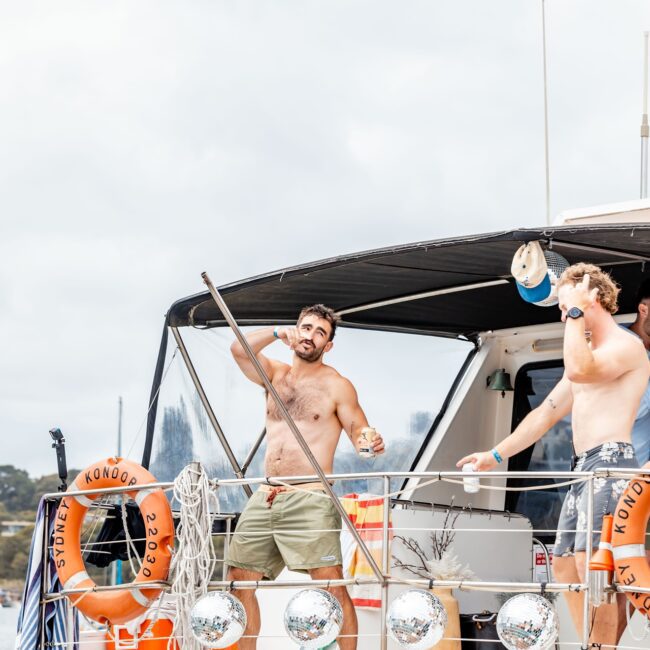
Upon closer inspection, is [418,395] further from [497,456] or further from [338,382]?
[497,456]

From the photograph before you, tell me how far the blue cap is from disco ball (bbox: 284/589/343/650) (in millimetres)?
1759

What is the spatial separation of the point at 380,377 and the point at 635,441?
2.26m

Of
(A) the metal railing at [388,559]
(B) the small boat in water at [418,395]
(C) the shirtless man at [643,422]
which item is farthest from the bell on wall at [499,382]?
(A) the metal railing at [388,559]

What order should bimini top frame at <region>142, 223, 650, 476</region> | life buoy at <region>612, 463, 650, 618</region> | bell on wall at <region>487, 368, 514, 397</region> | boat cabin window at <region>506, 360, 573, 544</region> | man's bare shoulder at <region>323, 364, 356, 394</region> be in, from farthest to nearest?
bell on wall at <region>487, 368, 514, 397</region>
boat cabin window at <region>506, 360, 573, 544</region>
man's bare shoulder at <region>323, 364, 356, 394</region>
bimini top frame at <region>142, 223, 650, 476</region>
life buoy at <region>612, 463, 650, 618</region>

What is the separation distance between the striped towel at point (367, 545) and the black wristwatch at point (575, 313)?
1.49 meters

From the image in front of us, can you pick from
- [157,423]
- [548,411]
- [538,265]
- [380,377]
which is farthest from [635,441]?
[157,423]

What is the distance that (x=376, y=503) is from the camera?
20.4 ft

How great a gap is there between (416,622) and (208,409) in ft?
8.12

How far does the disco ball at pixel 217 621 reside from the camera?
5.16 m

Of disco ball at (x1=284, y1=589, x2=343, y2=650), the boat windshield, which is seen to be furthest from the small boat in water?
disco ball at (x1=284, y1=589, x2=343, y2=650)

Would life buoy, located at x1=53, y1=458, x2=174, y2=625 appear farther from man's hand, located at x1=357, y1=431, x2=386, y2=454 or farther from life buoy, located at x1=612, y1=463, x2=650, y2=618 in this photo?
life buoy, located at x1=612, y1=463, x2=650, y2=618

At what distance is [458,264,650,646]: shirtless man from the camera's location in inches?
199

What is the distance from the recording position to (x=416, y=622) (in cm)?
489

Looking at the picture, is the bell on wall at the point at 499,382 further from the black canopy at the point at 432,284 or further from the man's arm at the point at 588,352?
the man's arm at the point at 588,352
